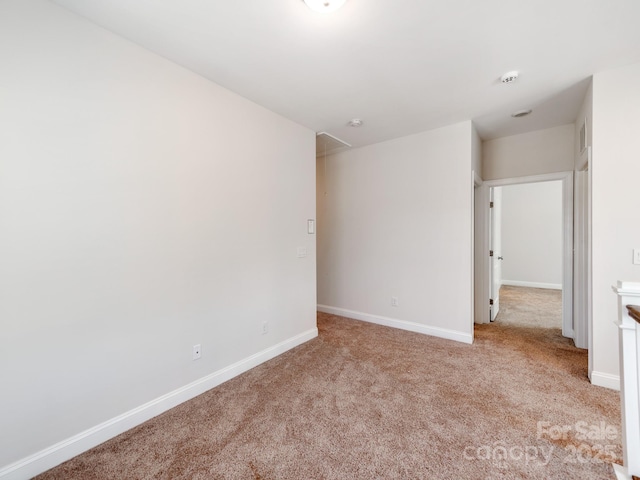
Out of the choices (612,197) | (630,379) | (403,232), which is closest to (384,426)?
(630,379)

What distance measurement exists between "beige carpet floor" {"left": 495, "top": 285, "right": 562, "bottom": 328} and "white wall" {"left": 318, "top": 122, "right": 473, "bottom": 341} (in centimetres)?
146

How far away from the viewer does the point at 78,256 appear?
1.61 meters

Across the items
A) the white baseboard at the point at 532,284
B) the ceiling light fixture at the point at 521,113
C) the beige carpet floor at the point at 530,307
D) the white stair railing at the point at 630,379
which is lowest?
the beige carpet floor at the point at 530,307

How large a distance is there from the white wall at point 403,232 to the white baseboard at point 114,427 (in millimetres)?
1976

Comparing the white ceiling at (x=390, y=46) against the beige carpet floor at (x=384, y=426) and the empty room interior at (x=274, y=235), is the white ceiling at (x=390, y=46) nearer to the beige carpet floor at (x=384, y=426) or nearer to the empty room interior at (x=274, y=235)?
the empty room interior at (x=274, y=235)

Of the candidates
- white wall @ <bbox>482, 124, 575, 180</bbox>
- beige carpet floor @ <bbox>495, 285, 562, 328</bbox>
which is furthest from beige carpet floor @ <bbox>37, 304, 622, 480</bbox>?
white wall @ <bbox>482, 124, 575, 180</bbox>

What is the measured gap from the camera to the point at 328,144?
4035 mm

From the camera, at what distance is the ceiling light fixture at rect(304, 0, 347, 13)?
150cm

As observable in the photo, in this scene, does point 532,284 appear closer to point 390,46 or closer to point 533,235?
point 533,235

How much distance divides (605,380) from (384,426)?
197cm

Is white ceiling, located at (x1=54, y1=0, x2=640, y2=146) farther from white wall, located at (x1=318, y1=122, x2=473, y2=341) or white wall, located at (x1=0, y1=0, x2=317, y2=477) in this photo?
white wall, located at (x1=318, y1=122, x2=473, y2=341)

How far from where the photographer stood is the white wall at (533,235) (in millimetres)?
6527

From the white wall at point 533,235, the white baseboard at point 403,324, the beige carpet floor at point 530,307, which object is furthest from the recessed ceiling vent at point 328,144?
the white wall at point 533,235

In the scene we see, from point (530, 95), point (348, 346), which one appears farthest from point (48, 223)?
point (530, 95)
